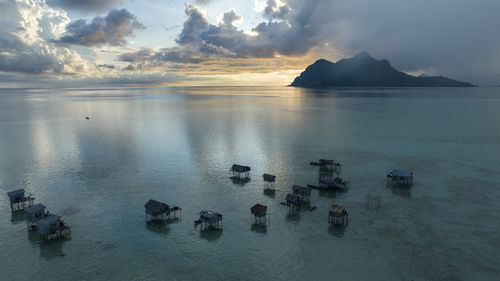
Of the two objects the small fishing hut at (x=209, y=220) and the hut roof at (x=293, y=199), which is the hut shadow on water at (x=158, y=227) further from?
the hut roof at (x=293, y=199)

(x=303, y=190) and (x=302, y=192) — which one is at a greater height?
(x=303, y=190)

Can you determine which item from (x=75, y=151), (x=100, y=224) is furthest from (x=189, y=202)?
(x=75, y=151)

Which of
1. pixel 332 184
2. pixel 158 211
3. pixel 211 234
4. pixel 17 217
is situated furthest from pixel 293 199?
pixel 17 217

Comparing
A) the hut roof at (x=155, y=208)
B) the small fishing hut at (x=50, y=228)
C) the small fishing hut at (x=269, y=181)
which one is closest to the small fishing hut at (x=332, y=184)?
the small fishing hut at (x=269, y=181)

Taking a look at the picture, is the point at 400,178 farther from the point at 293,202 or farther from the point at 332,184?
the point at 293,202

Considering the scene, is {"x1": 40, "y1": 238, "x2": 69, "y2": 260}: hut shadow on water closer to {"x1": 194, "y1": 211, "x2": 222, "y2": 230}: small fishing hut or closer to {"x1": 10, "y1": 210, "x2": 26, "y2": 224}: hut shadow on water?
{"x1": 10, "y1": 210, "x2": 26, "y2": 224}: hut shadow on water

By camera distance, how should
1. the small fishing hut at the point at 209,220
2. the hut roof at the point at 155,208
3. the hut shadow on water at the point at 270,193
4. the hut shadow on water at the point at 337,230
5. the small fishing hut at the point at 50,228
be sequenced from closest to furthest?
the small fishing hut at the point at 50,228 < the hut shadow on water at the point at 337,230 < the small fishing hut at the point at 209,220 < the hut roof at the point at 155,208 < the hut shadow on water at the point at 270,193
